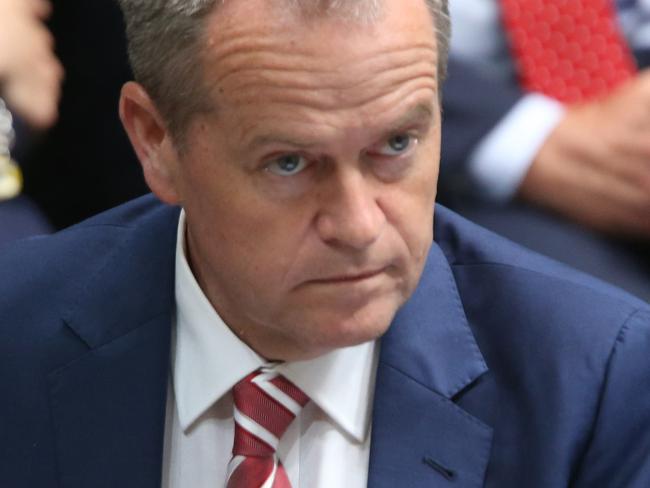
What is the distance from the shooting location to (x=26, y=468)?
1433 mm

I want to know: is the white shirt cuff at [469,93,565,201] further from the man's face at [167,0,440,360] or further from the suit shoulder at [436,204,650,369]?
the man's face at [167,0,440,360]

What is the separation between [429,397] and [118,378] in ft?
1.10

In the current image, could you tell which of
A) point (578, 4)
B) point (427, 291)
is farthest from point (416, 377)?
point (578, 4)

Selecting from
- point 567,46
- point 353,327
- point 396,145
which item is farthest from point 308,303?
point 567,46

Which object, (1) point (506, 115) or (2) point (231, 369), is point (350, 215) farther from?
(1) point (506, 115)

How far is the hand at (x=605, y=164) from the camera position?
1.69 metres

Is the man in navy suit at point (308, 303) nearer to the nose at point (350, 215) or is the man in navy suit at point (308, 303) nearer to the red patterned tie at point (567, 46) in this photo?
the nose at point (350, 215)

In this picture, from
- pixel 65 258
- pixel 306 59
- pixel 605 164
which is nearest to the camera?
pixel 306 59

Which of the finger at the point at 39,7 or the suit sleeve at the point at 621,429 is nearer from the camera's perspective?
the suit sleeve at the point at 621,429

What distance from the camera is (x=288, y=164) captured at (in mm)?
1222

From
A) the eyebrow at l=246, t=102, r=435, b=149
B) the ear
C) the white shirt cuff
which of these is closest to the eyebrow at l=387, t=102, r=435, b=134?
the eyebrow at l=246, t=102, r=435, b=149

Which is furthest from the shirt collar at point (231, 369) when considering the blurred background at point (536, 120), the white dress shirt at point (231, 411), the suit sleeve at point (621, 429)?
the blurred background at point (536, 120)

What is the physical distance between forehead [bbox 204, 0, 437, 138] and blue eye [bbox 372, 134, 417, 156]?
0.14ft

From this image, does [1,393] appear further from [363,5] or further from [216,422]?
[363,5]
